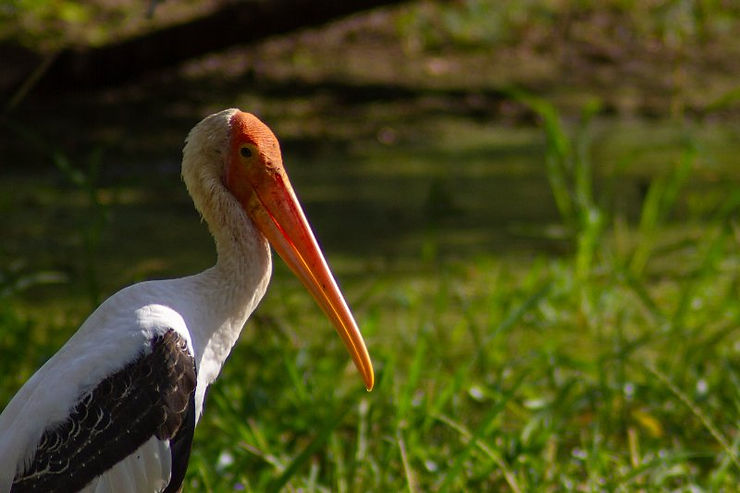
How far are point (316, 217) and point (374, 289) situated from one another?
160cm

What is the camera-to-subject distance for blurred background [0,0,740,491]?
3.66 metres

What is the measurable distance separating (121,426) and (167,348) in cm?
19

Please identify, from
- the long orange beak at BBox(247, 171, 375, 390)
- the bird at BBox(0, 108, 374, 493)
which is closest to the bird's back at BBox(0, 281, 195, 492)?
the bird at BBox(0, 108, 374, 493)

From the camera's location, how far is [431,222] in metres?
5.04

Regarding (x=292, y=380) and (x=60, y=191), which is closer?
(x=292, y=380)

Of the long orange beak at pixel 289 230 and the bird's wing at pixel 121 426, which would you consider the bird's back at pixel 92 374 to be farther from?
the long orange beak at pixel 289 230

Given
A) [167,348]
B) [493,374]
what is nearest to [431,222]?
[493,374]

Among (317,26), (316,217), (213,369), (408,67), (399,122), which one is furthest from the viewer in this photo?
(408,67)

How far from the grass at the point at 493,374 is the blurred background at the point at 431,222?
0.01 m

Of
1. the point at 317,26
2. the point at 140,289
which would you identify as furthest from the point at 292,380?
the point at 317,26

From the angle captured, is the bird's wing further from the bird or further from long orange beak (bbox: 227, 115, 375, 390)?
long orange beak (bbox: 227, 115, 375, 390)

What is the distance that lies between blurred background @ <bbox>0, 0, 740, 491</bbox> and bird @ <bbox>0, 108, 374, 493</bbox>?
0.39 metres

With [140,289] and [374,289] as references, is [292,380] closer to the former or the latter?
[374,289]

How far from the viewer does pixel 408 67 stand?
8352 millimetres
